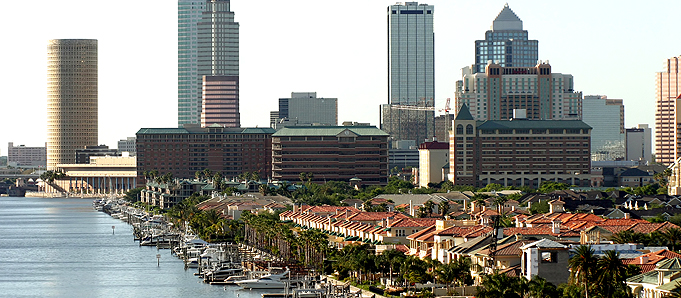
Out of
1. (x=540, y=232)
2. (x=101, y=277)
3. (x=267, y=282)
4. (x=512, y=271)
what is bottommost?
(x=101, y=277)

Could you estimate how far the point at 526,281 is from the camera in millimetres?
96938

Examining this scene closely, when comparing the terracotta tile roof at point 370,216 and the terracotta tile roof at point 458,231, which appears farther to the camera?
the terracotta tile roof at point 370,216

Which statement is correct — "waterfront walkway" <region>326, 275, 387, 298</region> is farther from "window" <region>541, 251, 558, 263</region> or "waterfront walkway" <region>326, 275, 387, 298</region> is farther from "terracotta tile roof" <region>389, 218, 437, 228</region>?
"window" <region>541, 251, 558, 263</region>

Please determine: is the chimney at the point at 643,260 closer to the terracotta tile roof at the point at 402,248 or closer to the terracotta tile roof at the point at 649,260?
the terracotta tile roof at the point at 649,260

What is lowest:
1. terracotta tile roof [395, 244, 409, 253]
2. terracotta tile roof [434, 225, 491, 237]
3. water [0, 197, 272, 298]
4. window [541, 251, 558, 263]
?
water [0, 197, 272, 298]

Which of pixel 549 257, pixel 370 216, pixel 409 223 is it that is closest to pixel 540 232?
pixel 409 223

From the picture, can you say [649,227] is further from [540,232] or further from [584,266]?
[584,266]

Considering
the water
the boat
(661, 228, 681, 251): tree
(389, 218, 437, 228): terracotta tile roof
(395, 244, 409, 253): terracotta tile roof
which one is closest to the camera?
(661, 228, 681, 251): tree

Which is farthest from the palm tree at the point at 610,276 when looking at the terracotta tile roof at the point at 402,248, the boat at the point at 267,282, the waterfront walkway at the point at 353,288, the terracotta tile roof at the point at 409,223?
the terracotta tile roof at the point at 409,223

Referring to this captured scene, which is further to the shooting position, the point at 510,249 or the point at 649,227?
the point at 649,227

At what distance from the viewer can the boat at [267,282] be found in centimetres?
14112

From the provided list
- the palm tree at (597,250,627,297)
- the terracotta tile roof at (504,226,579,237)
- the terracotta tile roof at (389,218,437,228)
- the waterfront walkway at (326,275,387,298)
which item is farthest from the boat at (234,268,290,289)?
the palm tree at (597,250,627,297)

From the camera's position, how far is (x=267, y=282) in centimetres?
14225

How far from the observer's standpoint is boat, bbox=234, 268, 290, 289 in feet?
463
